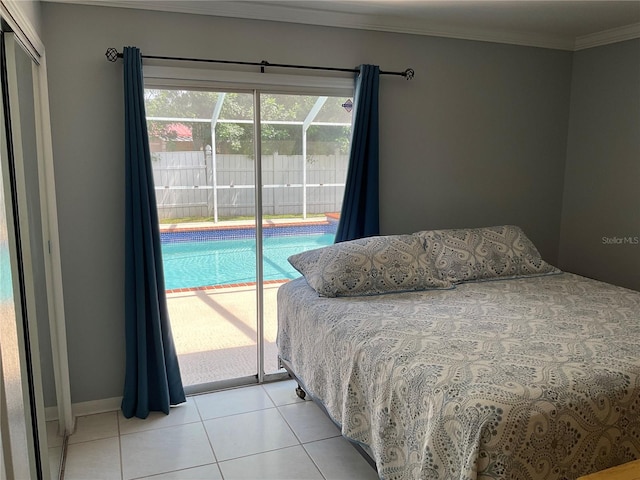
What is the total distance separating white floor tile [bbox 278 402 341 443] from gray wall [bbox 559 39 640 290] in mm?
2378

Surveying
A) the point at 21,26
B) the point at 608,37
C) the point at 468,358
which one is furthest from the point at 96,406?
the point at 608,37

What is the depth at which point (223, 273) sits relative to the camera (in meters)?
3.30

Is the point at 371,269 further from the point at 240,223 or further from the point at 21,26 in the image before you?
the point at 21,26

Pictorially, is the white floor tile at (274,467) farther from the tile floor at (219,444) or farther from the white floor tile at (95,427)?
the white floor tile at (95,427)

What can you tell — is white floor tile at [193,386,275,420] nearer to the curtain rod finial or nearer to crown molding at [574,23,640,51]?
the curtain rod finial

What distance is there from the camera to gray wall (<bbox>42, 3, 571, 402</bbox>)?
2.71m

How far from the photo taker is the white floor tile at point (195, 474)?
92.3 inches

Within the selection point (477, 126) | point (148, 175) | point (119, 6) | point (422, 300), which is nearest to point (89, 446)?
point (148, 175)

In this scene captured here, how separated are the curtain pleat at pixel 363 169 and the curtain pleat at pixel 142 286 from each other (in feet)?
3.89

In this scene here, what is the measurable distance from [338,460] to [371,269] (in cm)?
99

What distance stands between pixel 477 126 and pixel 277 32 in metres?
1.58

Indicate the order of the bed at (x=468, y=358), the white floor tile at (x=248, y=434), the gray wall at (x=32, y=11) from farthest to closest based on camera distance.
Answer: the white floor tile at (x=248, y=434), the gray wall at (x=32, y=11), the bed at (x=468, y=358)

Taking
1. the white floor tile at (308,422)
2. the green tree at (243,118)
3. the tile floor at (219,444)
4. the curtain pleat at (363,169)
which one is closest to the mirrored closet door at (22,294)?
the tile floor at (219,444)

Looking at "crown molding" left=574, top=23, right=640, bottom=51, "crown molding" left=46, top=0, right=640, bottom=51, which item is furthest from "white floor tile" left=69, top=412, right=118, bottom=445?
"crown molding" left=574, top=23, right=640, bottom=51
